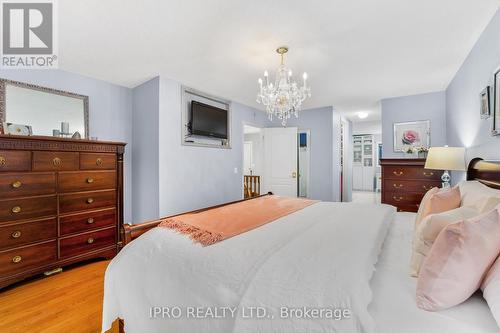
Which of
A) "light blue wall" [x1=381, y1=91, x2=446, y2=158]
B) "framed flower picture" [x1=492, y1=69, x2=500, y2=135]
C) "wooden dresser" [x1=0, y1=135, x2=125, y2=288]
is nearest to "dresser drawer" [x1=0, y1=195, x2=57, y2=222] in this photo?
"wooden dresser" [x1=0, y1=135, x2=125, y2=288]

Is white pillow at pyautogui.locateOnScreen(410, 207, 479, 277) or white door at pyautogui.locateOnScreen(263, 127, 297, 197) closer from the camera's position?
white pillow at pyautogui.locateOnScreen(410, 207, 479, 277)

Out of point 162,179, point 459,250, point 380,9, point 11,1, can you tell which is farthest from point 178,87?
point 459,250

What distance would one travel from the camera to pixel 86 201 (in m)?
2.79

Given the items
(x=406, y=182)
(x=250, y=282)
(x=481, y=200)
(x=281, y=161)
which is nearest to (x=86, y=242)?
(x=250, y=282)

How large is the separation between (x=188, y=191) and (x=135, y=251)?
7.64ft

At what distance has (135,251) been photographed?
138 cm

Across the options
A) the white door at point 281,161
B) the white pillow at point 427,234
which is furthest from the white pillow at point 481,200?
the white door at point 281,161

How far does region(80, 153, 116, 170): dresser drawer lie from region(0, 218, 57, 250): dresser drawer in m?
0.68

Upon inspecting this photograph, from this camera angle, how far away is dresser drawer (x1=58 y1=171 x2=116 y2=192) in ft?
8.55

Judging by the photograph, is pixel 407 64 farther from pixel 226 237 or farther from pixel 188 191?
pixel 188 191

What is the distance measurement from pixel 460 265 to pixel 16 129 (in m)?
3.83

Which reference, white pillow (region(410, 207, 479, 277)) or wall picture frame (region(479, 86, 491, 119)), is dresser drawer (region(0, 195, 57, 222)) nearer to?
white pillow (region(410, 207, 479, 277))

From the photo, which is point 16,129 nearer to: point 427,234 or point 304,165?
point 427,234

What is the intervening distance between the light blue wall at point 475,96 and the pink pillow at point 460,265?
157 cm
